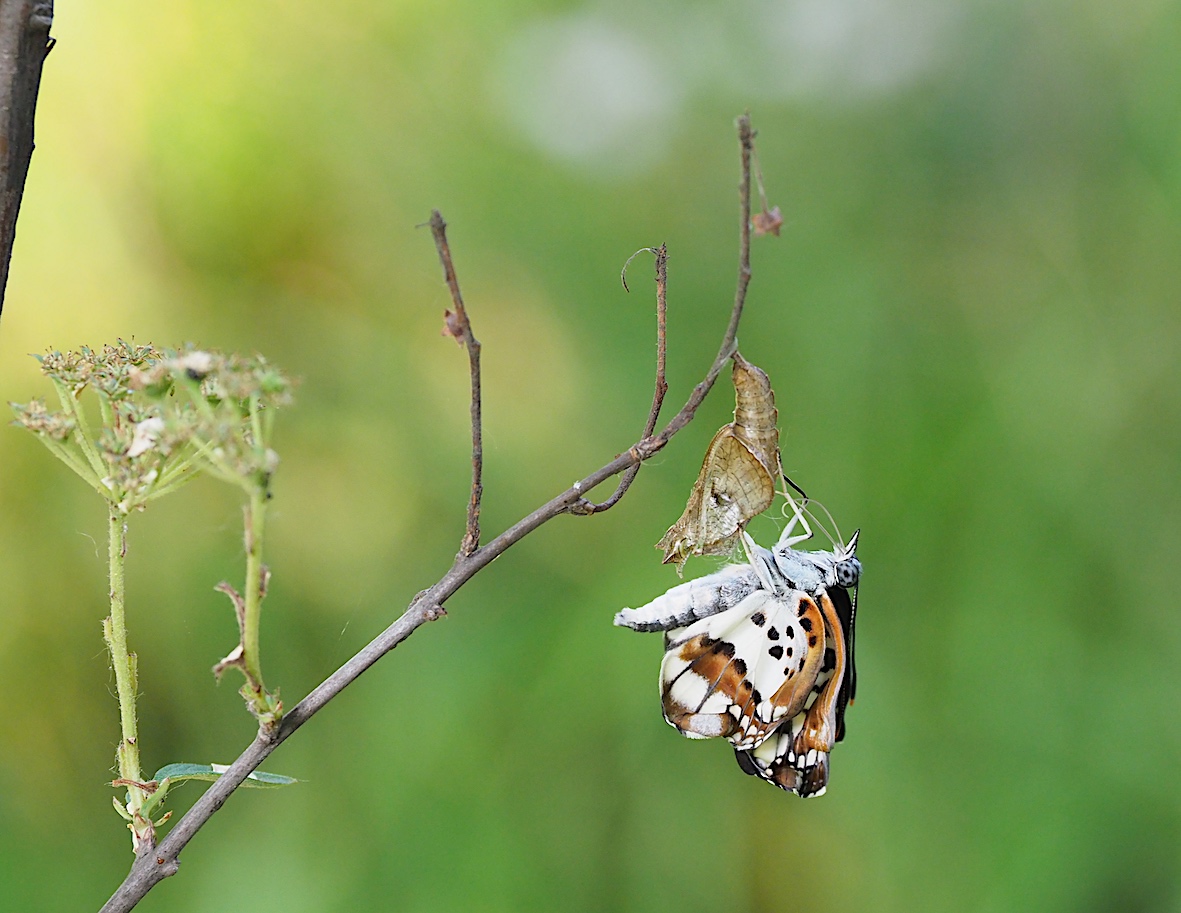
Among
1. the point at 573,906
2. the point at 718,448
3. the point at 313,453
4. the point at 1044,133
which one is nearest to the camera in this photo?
the point at 718,448

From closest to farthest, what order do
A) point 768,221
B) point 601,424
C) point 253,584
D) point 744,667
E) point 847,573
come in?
point 253,584 < point 768,221 < point 744,667 < point 847,573 < point 601,424

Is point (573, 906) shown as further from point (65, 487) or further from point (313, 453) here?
point (65, 487)

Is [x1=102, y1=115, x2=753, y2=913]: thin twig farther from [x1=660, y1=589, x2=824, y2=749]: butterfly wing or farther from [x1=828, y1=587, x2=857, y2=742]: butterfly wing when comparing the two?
[x1=828, y1=587, x2=857, y2=742]: butterfly wing

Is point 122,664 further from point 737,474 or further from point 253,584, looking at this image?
point 737,474

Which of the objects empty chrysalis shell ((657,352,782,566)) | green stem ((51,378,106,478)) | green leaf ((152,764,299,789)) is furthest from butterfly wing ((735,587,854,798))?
green stem ((51,378,106,478))

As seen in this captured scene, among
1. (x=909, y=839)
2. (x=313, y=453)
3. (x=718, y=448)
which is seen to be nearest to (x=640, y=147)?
(x=313, y=453)

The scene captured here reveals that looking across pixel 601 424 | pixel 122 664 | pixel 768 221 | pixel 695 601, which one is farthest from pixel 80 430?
pixel 601 424
